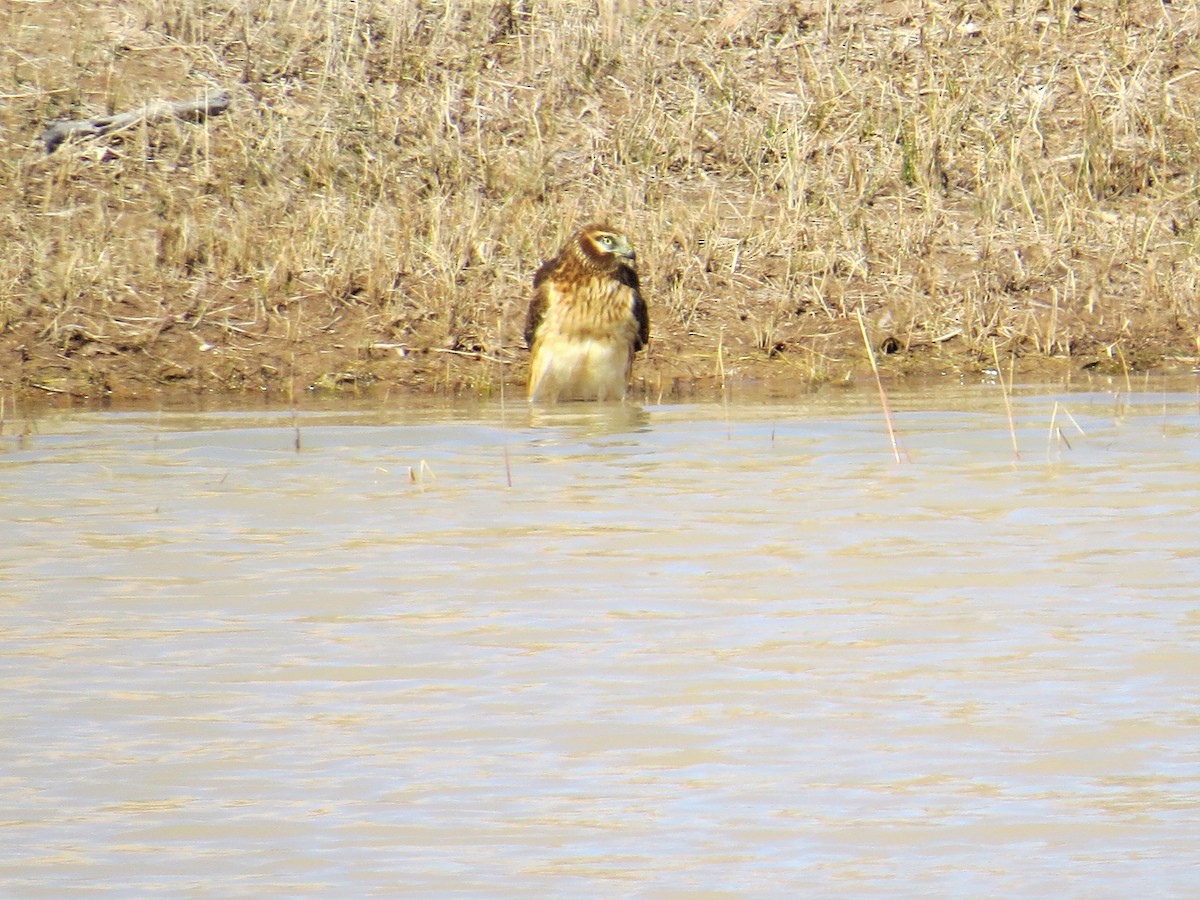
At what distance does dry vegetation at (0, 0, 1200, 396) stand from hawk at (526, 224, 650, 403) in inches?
24.4

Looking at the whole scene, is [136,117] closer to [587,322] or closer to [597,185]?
[597,185]

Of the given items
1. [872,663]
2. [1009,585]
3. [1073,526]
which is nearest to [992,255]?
[1073,526]

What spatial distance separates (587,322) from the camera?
32.9 ft

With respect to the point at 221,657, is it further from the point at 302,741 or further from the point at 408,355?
the point at 408,355

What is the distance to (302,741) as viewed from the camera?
12.5 feet

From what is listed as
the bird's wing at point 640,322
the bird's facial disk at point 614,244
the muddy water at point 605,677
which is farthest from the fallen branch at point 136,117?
the muddy water at point 605,677

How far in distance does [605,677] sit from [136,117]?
32.9ft

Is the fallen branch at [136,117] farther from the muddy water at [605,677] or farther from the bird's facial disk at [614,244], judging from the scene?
the muddy water at [605,677]

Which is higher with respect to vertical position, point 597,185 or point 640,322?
point 597,185

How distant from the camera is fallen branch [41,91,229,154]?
13391 millimetres

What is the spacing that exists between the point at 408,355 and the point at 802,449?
12.8ft

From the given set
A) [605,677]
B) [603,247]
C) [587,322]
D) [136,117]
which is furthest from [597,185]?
[605,677]

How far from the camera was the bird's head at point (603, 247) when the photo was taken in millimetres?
10148

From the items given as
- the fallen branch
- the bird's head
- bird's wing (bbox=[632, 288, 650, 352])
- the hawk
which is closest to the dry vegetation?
the fallen branch
